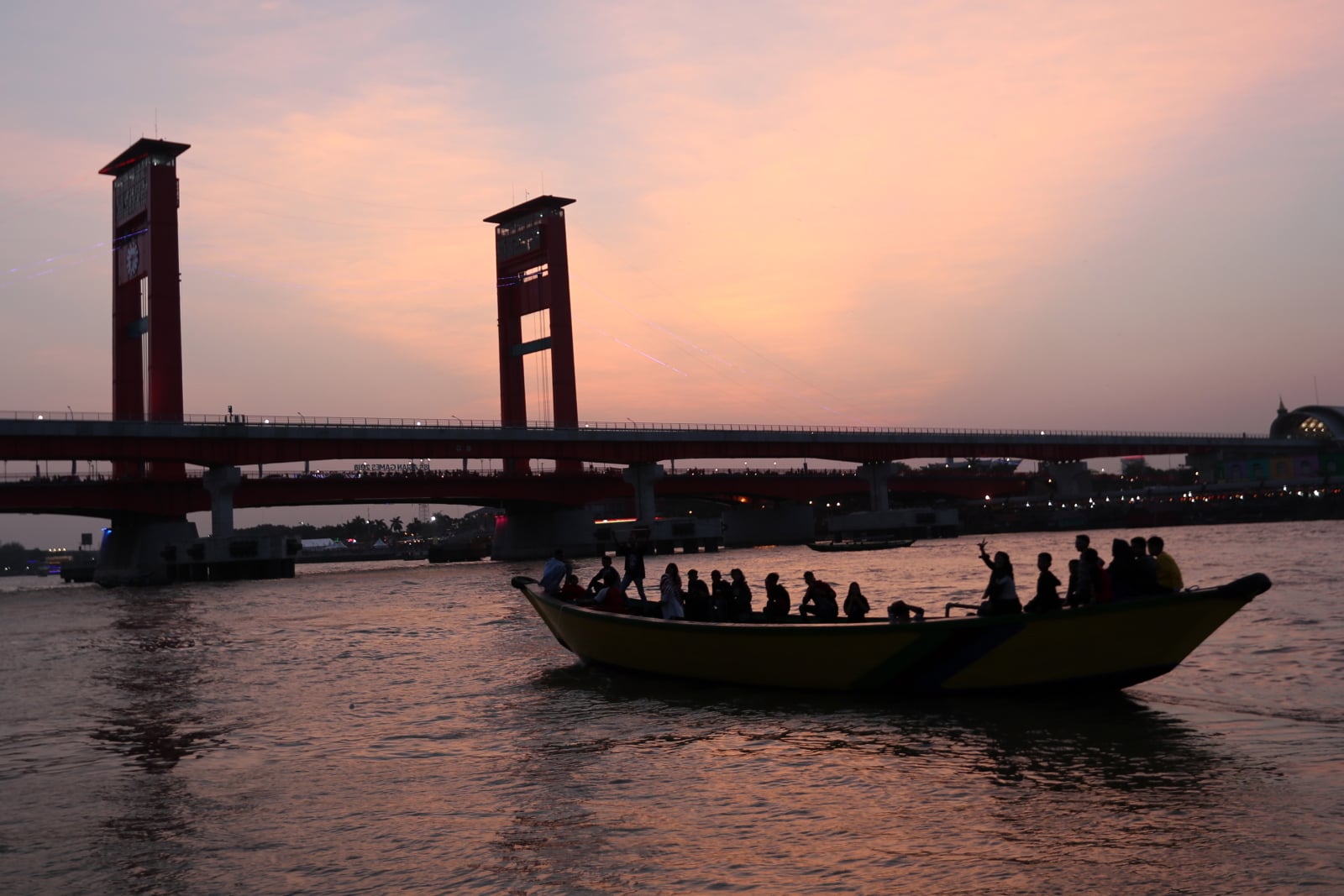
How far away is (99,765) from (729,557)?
8418cm

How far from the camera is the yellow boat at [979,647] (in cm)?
1597

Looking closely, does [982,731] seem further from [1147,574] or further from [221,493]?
[221,493]

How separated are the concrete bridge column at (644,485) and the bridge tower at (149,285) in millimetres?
38816

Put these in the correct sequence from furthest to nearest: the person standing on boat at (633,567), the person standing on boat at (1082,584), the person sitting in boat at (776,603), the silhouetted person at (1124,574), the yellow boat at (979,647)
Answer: the person standing on boat at (633,567) < the person sitting in boat at (776,603) < the person standing on boat at (1082,584) < the silhouetted person at (1124,574) < the yellow boat at (979,647)

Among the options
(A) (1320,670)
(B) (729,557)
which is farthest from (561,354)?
(A) (1320,670)

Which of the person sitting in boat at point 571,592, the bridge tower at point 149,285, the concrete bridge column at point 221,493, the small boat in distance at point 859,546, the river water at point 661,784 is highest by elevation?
the bridge tower at point 149,285

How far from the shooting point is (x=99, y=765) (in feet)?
52.9

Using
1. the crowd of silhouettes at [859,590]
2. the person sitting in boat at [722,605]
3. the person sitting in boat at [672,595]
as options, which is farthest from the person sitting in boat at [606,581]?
the person sitting in boat at [722,605]

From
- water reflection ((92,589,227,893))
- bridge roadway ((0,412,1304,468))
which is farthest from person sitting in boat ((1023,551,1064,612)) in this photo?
bridge roadway ((0,412,1304,468))

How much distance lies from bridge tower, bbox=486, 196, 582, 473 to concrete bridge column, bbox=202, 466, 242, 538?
30.0 meters

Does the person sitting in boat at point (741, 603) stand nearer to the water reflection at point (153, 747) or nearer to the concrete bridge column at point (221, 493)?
the water reflection at point (153, 747)

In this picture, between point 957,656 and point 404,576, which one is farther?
point 404,576

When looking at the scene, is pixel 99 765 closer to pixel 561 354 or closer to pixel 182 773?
pixel 182 773

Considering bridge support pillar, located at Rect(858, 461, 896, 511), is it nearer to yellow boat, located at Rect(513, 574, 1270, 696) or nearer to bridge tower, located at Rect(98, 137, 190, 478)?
bridge tower, located at Rect(98, 137, 190, 478)
